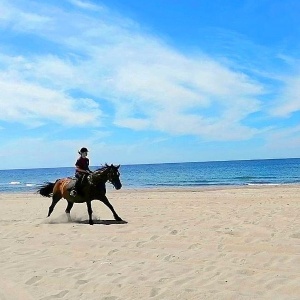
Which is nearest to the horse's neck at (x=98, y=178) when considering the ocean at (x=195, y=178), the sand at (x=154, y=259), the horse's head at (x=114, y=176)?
the horse's head at (x=114, y=176)

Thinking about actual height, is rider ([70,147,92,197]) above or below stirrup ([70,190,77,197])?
above

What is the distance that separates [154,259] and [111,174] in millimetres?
4996

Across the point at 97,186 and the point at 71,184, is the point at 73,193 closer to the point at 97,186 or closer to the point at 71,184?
the point at 71,184

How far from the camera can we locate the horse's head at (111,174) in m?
11.9

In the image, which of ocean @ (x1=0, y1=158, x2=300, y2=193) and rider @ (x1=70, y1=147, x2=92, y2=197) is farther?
ocean @ (x1=0, y1=158, x2=300, y2=193)

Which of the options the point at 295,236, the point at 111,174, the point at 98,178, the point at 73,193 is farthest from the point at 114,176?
the point at 295,236

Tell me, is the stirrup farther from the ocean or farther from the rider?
the ocean

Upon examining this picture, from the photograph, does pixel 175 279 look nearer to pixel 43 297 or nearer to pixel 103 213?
pixel 43 297

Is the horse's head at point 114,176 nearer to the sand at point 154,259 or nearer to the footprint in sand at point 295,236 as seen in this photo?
the sand at point 154,259

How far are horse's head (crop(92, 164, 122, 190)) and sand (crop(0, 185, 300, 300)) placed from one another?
3.70 ft

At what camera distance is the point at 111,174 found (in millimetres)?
12000

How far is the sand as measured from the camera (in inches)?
217

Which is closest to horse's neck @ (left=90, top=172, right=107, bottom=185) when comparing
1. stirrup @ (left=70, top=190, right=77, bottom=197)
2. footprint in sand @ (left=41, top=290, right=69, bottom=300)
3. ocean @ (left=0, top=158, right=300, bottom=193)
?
stirrup @ (left=70, top=190, right=77, bottom=197)

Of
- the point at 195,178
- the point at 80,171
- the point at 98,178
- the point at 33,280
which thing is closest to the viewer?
the point at 33,280
